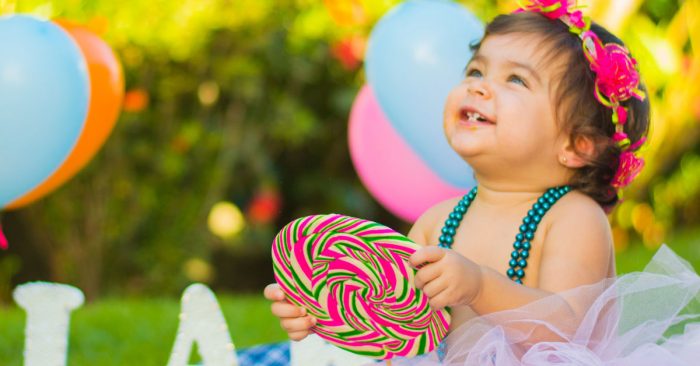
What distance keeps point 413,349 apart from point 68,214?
3431 mm

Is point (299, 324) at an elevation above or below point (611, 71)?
below

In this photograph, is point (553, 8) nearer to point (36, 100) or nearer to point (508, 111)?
point (508, 111)

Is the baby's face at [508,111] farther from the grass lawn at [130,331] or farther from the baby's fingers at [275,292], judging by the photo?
the grass lawn at [130,331]

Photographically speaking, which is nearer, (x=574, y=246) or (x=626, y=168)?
(x=574, y=246)

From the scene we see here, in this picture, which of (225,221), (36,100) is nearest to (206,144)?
(225,221)

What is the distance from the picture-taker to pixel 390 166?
3303mm

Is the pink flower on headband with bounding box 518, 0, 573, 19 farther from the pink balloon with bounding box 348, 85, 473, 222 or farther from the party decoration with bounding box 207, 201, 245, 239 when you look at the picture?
the party decoration with bounding box 207, 201, 245, 239

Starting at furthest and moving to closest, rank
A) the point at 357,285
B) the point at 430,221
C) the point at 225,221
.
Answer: the point at 225,221 → the point at 430,221 → the point at 357,285

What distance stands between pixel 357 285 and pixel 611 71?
0.60 metres

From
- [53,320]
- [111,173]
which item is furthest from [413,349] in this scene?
[111,173]

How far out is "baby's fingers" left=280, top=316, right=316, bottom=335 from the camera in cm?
165

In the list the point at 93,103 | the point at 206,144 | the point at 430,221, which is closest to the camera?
the point at 430,221

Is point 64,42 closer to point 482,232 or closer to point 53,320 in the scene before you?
point 53,320

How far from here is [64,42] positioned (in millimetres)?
2816
